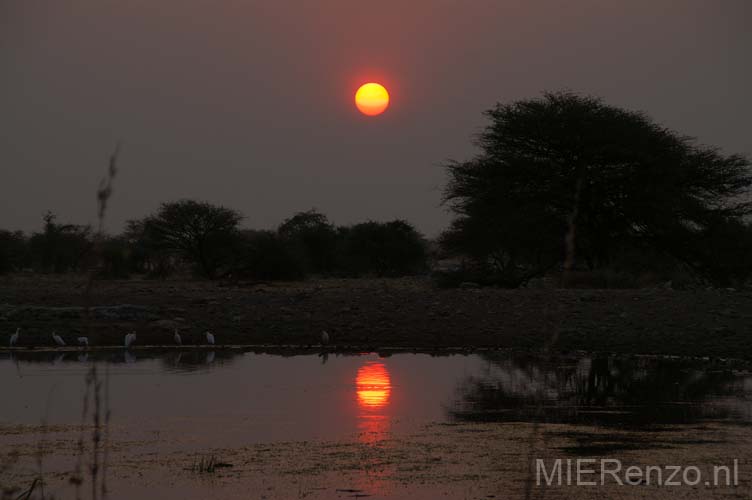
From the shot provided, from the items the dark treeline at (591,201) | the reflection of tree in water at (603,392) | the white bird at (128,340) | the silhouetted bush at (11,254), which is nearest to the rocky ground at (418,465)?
the reflection of tree in water at (603,392)

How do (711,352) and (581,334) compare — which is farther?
(581,334)

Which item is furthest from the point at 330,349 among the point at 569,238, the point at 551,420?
the point at 569,238

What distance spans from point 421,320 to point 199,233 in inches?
Answer: 998

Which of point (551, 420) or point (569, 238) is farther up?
point (569, 238)

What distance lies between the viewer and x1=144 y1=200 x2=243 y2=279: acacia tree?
4338cm

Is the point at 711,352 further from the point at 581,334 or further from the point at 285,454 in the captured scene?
the point at 285,454

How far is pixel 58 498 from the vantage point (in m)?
6.97

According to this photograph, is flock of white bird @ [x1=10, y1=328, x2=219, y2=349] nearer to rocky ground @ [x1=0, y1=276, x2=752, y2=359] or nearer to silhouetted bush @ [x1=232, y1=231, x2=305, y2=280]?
rocky ground @ [x1=0, y1=276, x2=752, y2=359]

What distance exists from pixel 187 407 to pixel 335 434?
246cm

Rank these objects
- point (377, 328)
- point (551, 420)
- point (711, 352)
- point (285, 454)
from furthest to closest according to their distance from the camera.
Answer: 1. point (377, 328)
2. point (711, 352)
3. point (551, 420)
4. point (285, 454)

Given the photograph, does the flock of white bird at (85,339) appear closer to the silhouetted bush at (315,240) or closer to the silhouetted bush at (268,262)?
the silhouetted bush at (268,262)

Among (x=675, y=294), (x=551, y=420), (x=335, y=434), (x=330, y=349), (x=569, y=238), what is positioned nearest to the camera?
(x=569, y=238)

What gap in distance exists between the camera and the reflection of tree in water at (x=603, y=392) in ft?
35.0

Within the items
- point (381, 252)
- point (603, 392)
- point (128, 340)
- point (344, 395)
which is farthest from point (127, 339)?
point (381, 252)
